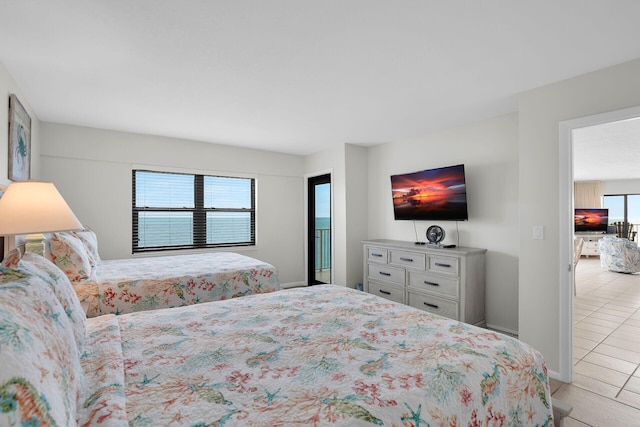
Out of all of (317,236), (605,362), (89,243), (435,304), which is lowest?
(605,362)

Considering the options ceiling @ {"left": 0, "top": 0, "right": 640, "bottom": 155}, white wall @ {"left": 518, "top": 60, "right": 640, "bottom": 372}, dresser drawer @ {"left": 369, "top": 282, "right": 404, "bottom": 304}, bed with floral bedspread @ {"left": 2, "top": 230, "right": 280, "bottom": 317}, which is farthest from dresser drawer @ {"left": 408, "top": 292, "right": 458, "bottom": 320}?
ceiling @ {"left": 0, "top": 0, "right": 640, "bottom": 155}

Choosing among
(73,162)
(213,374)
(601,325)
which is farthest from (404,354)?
(73,162)

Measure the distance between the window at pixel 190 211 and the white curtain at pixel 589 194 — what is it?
9.58 metres

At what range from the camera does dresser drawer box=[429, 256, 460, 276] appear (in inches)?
134

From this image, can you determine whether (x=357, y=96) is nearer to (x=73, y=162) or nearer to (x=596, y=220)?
(x=73, y=162)

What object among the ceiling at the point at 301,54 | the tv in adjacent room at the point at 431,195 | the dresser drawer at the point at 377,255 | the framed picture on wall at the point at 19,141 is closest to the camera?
the ceiling at the point at 301,54

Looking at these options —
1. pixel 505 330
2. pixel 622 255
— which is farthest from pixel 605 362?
pixel 622 255

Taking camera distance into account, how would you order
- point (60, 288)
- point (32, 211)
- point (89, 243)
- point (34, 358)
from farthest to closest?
1. point (89, 243)
2. point (32, 211)
3. point (60, 288)
4. point (34, 358)

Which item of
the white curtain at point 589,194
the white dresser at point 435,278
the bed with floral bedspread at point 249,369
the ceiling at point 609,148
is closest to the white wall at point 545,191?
the ceiling at point 609,148

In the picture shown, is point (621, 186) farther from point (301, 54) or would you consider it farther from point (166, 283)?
point (166, 283)

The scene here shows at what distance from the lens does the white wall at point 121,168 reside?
12.5 feet

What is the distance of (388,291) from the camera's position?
415cm

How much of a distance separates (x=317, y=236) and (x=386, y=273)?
179 cm

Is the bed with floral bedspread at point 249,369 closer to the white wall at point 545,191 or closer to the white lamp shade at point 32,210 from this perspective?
the white lamp shade at point 32,210
